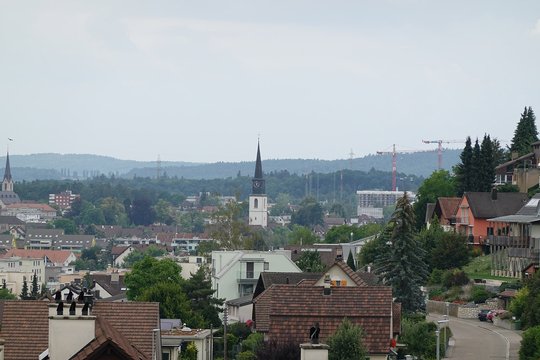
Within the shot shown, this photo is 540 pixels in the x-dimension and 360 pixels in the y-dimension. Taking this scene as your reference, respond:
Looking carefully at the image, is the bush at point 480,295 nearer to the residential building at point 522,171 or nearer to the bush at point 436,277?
the bush at point 436,277

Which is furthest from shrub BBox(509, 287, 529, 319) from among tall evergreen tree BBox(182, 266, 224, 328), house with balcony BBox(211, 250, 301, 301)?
house with balcony BBox(211, 250, 301, 301)

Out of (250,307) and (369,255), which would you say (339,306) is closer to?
(250,307)

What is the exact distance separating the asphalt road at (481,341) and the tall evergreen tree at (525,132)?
47.7m

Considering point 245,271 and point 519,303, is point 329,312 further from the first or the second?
point 245,271

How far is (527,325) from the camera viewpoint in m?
67.3

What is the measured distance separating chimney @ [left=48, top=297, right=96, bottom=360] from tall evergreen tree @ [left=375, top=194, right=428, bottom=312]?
49.1 m

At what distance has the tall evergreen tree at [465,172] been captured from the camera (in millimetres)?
109812

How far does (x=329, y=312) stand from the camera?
139 feet

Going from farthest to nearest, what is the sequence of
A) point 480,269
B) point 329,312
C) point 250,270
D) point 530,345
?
point 250,270
point 480,269
point 530,345
point 329,312

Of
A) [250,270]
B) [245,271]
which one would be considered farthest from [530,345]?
[245,271]

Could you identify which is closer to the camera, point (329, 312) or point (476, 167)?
point (329, 312)

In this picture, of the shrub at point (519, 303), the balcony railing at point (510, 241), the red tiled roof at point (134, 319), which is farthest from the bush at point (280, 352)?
the balcony railing at point (510, 241)

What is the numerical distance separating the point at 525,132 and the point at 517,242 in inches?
1320

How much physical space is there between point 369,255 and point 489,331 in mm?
34005
